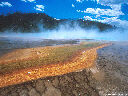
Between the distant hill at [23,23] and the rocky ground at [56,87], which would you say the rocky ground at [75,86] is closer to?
the rocky ground at [56,87]

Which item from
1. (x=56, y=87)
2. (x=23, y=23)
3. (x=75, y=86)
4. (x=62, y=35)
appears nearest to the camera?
(x=56, y=87)

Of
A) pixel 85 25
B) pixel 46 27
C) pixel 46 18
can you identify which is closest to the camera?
pixel 46 27

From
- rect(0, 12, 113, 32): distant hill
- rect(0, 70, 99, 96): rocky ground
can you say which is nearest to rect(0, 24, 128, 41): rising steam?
rect(0, 12, 113, 32): distant hill

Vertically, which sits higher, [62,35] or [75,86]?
[62,35]

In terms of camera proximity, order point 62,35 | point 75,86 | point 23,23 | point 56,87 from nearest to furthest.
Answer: point 56,87 → point 75,86 → point 62,35 → point 23,23

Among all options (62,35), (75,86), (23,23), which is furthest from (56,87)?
(23,23)

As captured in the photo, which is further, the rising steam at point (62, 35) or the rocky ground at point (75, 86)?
the rising steam at point (62, 35)

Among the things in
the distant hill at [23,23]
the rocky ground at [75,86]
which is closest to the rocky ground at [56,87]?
the rocky ground at [75,86]

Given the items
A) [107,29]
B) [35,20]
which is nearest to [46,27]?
[35,20]

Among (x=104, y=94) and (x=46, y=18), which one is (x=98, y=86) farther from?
(x=46, y=18)

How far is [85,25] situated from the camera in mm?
113125

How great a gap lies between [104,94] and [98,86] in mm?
448

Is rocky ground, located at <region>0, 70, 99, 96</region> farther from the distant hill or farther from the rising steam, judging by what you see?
the distant hill

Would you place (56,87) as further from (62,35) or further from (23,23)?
(23,23)
